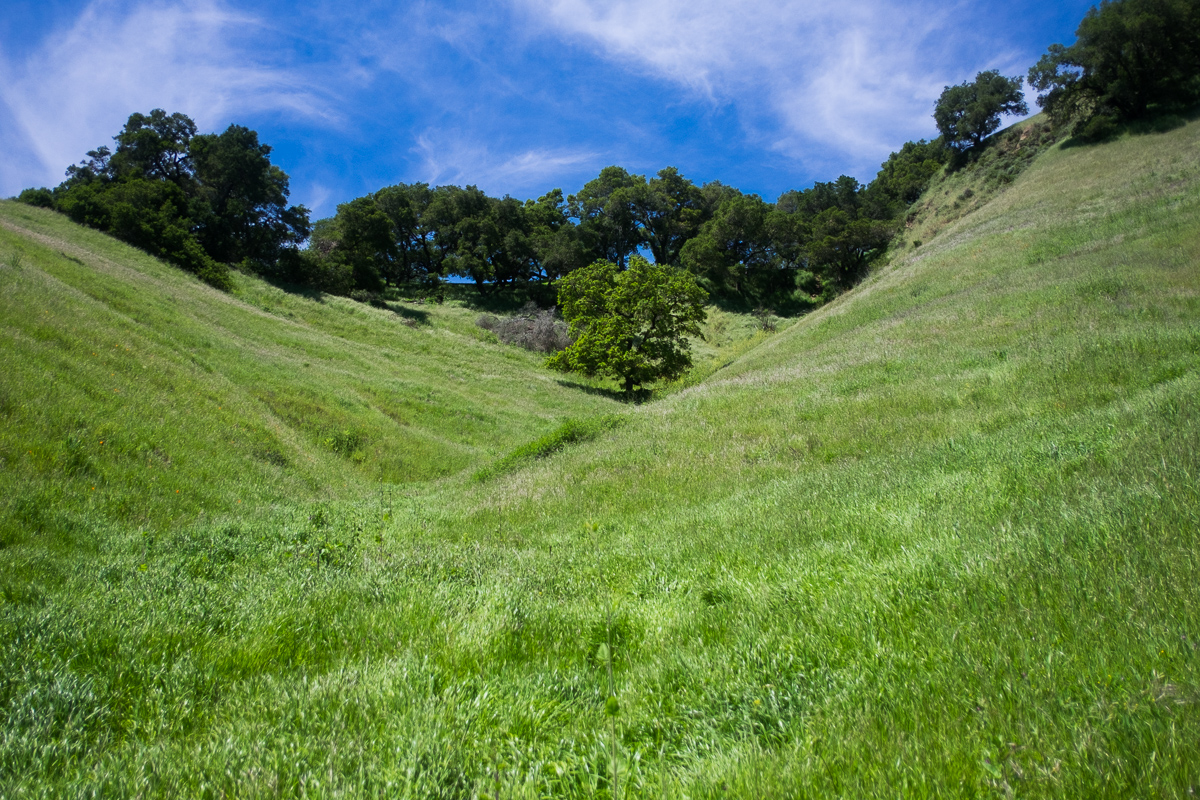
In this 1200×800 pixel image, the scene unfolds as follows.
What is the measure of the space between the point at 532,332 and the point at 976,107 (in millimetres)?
55633

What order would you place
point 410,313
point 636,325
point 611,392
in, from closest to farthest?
point 636,325
point 611,392
point 410,313

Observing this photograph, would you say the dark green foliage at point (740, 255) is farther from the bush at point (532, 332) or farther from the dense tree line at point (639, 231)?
the bush at point (532, 332)

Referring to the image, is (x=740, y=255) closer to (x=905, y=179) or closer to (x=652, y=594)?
(x=905, y=179)

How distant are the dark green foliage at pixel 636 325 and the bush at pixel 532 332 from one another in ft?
31.1

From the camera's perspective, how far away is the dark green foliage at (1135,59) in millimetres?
38531

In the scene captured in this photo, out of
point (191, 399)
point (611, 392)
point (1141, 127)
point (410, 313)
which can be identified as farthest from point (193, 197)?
point (1141, 127)

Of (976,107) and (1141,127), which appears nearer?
(1141,127)

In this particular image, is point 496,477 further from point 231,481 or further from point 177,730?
point 177,730

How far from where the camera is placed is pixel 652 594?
14.9 ft

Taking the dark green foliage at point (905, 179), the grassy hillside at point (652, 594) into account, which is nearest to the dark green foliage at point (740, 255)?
the dark green foliage at point (905, 179)

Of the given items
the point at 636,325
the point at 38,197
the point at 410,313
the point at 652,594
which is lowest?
the point at 652,594

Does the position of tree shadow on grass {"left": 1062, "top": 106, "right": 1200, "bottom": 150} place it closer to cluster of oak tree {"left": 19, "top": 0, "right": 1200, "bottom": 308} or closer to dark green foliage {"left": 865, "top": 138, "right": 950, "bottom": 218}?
cluster of oak tree {"left": 19, "top": 0, "right": 1200, "bottom": 308}

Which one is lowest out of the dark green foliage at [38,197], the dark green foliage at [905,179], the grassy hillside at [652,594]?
the grassy hillside at [652,594]

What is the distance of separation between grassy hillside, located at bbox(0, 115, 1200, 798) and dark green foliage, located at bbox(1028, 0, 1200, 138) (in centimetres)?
4471
